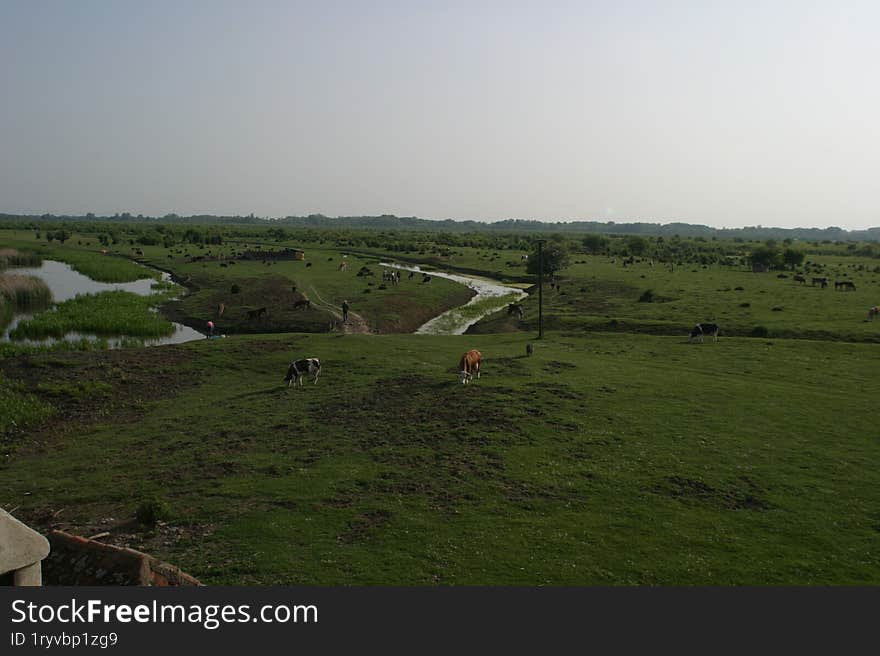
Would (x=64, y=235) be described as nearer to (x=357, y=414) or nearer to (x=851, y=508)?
(x=357, y=414)

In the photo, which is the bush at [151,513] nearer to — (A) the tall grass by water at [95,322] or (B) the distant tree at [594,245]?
(A) the tall grass by water at [95,322]

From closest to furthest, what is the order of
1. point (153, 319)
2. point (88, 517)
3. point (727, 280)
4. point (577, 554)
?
point (577, 554)
point (88, 517)
point (153, 319)
point (727, 280)

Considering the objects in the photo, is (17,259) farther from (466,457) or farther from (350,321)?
(466,457)

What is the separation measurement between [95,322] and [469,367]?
39.1 metres

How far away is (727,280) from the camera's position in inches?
3312

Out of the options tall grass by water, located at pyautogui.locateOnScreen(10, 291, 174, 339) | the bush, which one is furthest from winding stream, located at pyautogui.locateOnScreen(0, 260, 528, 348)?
the bush

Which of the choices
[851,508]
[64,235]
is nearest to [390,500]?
[851,508]

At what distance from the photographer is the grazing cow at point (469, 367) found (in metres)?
29.9

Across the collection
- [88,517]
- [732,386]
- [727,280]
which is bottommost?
[88,517]

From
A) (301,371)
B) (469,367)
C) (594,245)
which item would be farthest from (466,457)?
(594,245)

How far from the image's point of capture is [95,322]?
53281mm

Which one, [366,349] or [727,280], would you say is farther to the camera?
[727,280]

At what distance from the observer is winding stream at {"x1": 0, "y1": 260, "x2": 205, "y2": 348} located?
50656 millimetres

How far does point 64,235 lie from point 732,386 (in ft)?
528
